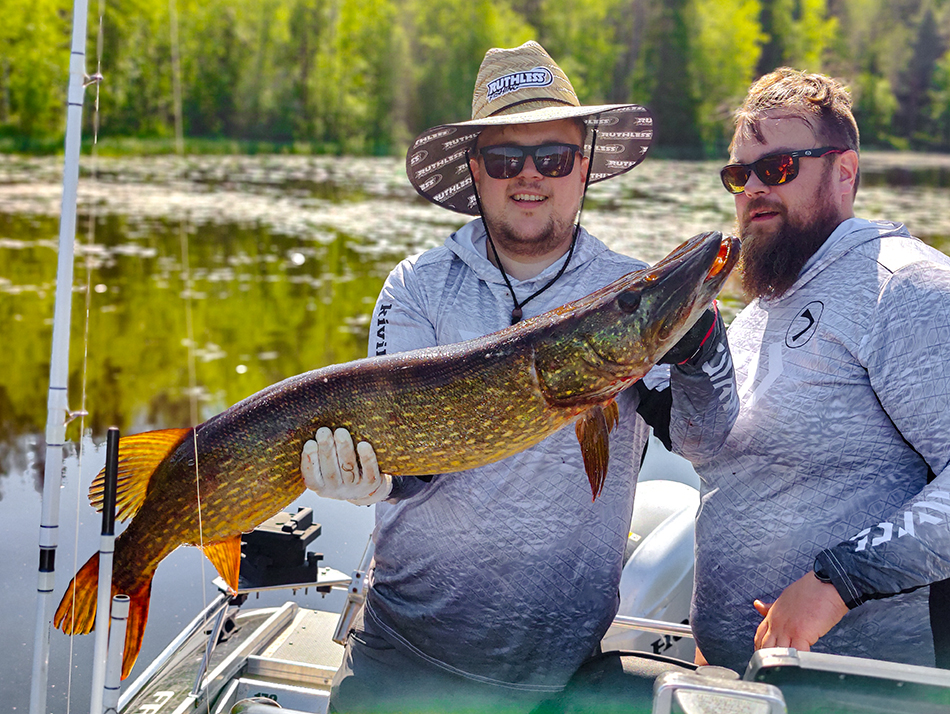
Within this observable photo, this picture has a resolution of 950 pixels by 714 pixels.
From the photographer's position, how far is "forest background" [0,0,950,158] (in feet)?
94.9

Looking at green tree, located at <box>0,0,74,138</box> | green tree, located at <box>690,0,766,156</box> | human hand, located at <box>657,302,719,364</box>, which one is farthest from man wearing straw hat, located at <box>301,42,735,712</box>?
green tree, located at <box>690,0,766,156</box>

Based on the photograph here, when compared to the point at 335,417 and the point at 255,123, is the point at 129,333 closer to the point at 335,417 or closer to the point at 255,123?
the point at 335,417

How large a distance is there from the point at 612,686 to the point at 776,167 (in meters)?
1.49

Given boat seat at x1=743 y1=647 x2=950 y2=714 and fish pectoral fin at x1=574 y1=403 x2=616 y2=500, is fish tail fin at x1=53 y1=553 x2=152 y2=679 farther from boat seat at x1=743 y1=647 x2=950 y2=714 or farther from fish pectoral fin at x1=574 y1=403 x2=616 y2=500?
boat seat at x1=743 y1=647 x2=950 y2=714

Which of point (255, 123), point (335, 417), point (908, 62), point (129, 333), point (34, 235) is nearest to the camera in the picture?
point (335, 417)

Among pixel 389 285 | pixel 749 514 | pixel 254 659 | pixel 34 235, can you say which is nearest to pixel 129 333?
pixel 34 235

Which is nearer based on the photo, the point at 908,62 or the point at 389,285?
the point at 389,285

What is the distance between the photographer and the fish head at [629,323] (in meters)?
1.76

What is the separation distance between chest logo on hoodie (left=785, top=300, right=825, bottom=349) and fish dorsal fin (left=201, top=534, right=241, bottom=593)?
1506 millimetres

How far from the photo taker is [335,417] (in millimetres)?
1987

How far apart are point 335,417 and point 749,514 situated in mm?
1116

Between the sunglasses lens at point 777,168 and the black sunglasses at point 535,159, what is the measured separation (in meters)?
0.53

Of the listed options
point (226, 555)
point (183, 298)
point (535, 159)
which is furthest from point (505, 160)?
point (183, 298)

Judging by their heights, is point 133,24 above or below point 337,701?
above
